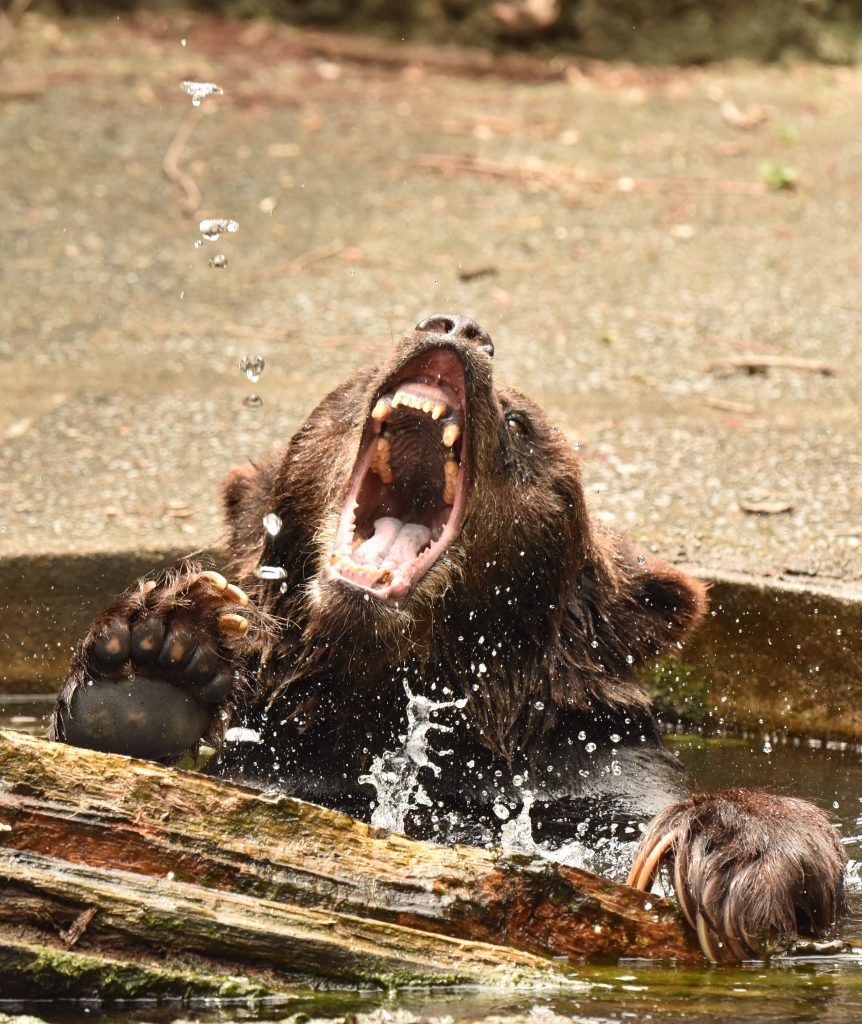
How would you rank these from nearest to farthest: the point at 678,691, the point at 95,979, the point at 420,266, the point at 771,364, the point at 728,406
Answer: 1. the point at 95,979
2. the point at 678,691
3. the point at 728,406
4. the point at 771,364
5. the point at 420,266

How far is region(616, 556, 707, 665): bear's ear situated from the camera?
17.5ft

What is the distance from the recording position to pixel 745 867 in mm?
4305

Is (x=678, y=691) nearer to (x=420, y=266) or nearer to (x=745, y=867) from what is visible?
(x=745, y=867)

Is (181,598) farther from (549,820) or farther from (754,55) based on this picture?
(754,55)

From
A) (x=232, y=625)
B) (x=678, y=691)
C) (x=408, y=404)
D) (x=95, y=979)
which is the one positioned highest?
(x=408, y=404)

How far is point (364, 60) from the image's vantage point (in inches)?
542

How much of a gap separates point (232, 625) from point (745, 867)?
4.95 feet

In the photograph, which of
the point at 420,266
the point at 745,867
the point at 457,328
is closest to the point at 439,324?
the point at 457,328

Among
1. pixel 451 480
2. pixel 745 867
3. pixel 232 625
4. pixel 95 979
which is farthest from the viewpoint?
pixel 451 480

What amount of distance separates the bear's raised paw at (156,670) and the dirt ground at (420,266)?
181 centimetres

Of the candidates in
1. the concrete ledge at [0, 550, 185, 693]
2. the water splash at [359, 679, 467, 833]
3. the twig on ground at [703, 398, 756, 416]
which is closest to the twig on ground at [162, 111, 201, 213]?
the twig on ground at [703, 398, 756, 416]

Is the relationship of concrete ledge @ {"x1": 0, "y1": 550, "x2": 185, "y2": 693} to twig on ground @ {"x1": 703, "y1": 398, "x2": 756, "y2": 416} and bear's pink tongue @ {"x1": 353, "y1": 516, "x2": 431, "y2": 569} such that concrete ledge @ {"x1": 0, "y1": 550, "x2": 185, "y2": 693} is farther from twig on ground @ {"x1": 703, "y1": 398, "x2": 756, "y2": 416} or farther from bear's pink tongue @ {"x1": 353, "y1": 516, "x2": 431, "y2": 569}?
twig on ground @ {"x1": 703, "y1": 398, "x2": 756, "y2": 416}

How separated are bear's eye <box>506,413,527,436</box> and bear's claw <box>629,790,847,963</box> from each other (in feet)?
4.12

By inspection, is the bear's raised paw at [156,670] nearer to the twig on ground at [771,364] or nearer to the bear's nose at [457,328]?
the bear's nose at [457,328]
